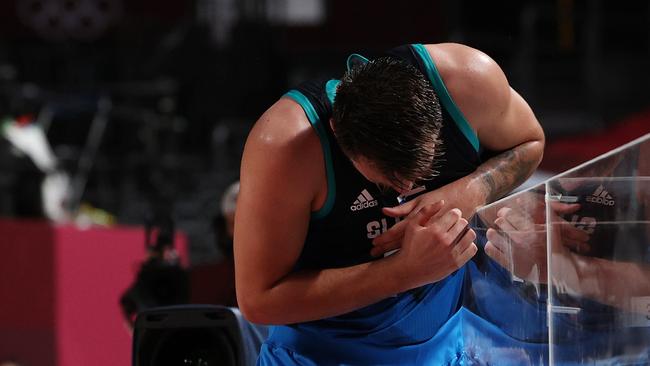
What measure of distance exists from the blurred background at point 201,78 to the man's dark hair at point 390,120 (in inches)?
195

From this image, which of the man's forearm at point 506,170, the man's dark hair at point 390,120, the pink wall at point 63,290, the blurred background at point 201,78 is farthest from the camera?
the blurred background at point 201,78

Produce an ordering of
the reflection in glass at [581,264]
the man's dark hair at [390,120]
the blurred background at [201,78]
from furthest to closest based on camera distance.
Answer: the blurred background at [201,78]
the man's dark hair at [390,120]
the reflection in glass at [581,264]

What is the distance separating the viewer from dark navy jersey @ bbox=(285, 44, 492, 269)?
2232 millimetres

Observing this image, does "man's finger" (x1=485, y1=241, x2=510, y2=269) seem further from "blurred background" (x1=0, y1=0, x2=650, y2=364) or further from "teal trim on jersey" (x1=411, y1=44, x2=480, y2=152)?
"blurred background" (x1=0, y1=0, x2=650, y2=364)

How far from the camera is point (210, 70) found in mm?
8719

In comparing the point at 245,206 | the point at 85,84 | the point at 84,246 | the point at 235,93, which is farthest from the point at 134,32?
the point at 245,206

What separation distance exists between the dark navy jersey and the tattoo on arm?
5 centimetres

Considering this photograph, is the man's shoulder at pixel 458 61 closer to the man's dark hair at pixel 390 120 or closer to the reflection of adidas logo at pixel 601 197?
the man's dark hair at pixel 390 120

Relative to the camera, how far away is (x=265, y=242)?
219 centimetres

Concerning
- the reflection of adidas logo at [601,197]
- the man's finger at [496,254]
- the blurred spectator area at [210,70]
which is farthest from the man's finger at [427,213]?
the blurred spectator area at [210,70]

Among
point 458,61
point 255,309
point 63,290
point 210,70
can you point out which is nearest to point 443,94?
point 458,61

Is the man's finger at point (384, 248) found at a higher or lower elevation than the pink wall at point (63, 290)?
higher

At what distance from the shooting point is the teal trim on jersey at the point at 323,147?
7.22 feet

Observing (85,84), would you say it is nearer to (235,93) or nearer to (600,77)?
(235,93)
